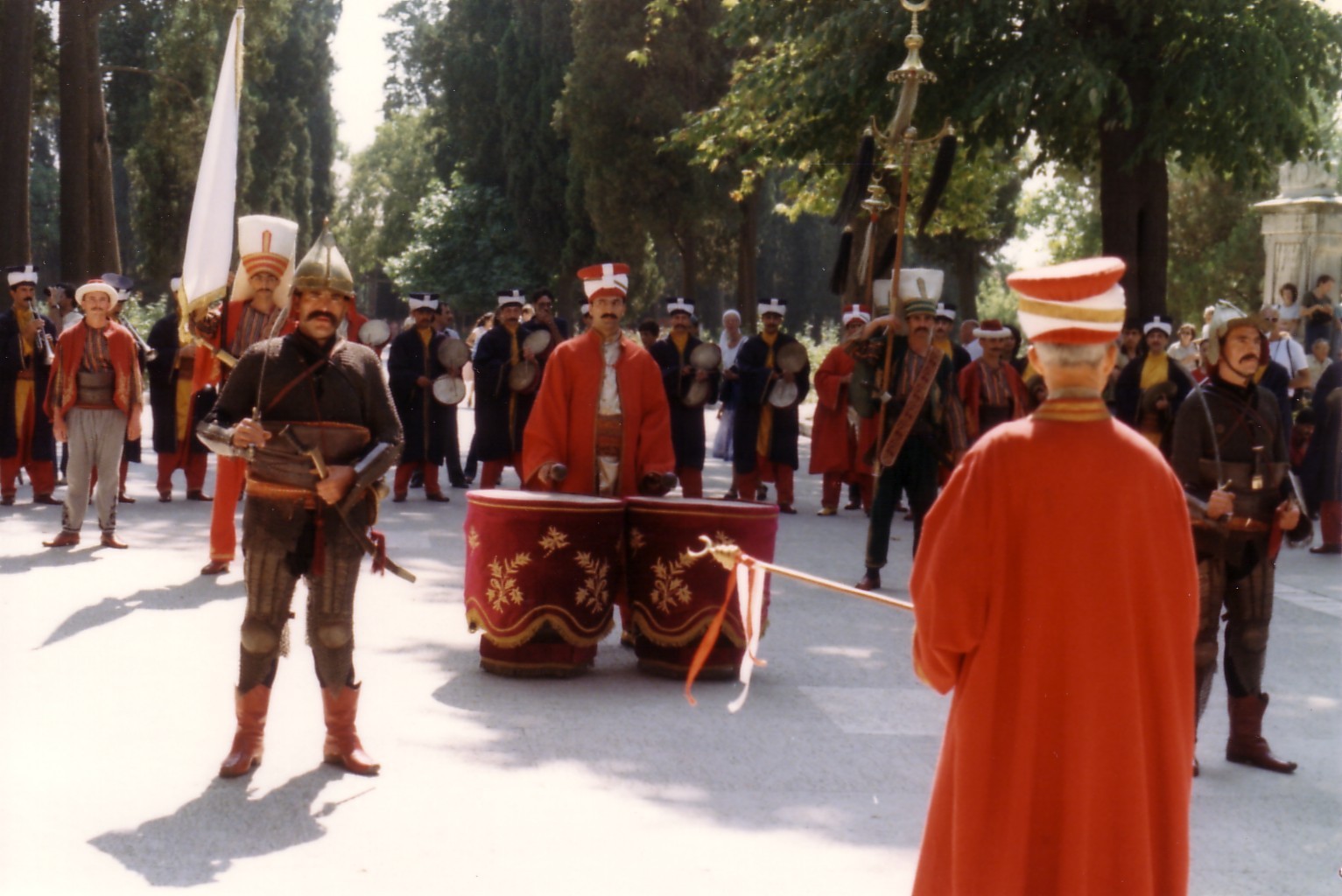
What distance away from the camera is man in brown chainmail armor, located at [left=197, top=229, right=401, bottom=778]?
6.19 m

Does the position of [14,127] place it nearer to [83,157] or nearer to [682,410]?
[83,157]

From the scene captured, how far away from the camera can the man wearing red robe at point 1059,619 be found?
11.9ft

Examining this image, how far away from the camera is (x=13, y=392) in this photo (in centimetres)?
1460

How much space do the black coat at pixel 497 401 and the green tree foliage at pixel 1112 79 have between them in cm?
598

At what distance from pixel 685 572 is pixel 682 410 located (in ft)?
25.6

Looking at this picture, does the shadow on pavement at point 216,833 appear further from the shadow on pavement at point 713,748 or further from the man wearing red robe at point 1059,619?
the man wearing red robe at point 1059,619

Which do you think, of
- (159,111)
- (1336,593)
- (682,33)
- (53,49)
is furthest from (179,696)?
(682,33)

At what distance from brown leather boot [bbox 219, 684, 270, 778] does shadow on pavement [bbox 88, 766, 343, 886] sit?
0.07 metres

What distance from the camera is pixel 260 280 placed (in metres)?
9.24

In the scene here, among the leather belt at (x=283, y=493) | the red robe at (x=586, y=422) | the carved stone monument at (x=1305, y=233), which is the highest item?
the carved stone monument at (x=1305, y=233)

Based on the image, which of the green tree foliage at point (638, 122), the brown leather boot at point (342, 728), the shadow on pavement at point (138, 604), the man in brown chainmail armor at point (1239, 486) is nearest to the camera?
the brown leather boot at point (342, 728)

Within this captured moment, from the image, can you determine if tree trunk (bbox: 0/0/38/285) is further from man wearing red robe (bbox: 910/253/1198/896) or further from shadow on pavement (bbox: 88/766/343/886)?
man wearing red robe (bbox: 910/253/1198/896)

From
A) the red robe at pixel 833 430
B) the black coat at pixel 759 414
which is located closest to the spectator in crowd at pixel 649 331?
the black coat at pixel 759 414

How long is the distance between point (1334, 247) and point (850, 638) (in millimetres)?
14595
